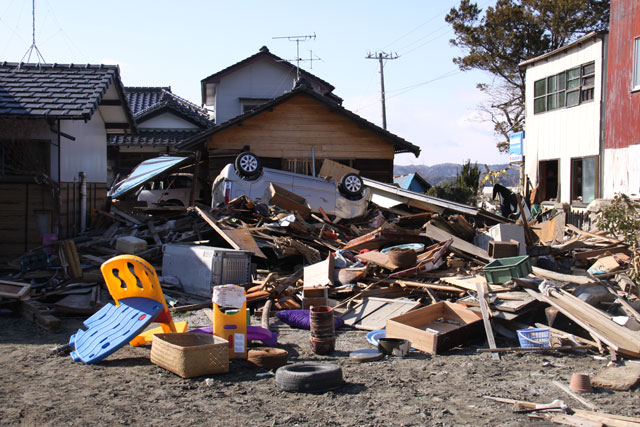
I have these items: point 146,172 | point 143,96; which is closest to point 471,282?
point 146,172

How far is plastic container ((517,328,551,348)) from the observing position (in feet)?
22.8

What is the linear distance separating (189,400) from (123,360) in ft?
5.20

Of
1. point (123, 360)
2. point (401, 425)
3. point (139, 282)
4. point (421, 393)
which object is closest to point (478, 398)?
point (421, 393)

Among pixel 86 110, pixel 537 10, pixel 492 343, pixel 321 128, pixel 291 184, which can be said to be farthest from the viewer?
pixel 537 10

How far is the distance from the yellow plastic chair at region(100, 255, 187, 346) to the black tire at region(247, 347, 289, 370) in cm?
112

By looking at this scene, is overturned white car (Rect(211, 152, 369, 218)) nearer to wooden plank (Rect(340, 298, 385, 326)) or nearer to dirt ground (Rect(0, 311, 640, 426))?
wooden plank (Rect(340, 298, 385, 326))

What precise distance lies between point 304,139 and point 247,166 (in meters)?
4.33

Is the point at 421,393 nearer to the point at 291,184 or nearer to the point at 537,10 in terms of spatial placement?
the point at 291,184

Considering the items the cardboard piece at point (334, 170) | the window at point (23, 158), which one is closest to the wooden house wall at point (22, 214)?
the window at point (23, 158)

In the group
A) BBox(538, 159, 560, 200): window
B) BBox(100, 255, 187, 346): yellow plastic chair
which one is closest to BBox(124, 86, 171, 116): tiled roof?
BBox(538, 159, 560, 200): window

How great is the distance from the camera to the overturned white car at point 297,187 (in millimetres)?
15586

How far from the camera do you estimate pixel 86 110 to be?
11695 millimetres

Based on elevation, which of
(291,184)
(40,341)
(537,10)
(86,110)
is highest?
(537,10)

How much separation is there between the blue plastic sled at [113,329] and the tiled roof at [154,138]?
2003cm
